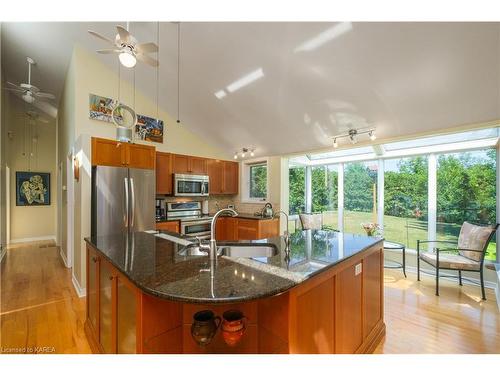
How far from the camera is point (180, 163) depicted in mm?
4391

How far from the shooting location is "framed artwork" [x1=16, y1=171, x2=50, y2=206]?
5.88m

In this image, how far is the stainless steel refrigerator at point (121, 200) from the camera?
2854 millimetres

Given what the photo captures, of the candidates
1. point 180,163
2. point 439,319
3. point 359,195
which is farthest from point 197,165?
point 439,319

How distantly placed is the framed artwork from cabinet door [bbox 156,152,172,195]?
Answer: 14.7 ft

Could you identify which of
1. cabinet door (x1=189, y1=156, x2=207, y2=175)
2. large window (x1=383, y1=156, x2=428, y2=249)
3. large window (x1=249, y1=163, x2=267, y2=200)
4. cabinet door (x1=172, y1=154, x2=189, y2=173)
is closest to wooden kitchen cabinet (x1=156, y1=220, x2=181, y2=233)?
cabinet door (x1=172, y1=154, x2=189, y2=173)

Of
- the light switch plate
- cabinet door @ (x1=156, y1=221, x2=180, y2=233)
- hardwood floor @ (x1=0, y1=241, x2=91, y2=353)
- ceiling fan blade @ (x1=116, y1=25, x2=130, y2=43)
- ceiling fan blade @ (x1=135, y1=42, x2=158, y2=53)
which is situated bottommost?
hardwood floor @ (x1=0, y1=241, x2=91, y2=353)

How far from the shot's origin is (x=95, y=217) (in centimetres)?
285

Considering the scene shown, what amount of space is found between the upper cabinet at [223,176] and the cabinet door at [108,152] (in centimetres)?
194

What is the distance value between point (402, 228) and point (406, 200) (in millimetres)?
504

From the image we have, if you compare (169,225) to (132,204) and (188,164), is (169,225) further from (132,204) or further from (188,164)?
(188,164)

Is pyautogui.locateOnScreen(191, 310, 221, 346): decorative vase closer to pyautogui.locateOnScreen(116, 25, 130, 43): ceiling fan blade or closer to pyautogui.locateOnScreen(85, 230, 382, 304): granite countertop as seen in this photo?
pyautogui.locateOnScreen(85, 230, 382, 304): granite countertop

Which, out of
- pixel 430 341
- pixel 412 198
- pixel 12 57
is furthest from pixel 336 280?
pixel 12 57

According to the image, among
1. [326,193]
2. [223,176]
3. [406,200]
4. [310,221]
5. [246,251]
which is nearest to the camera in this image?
[246,251]
